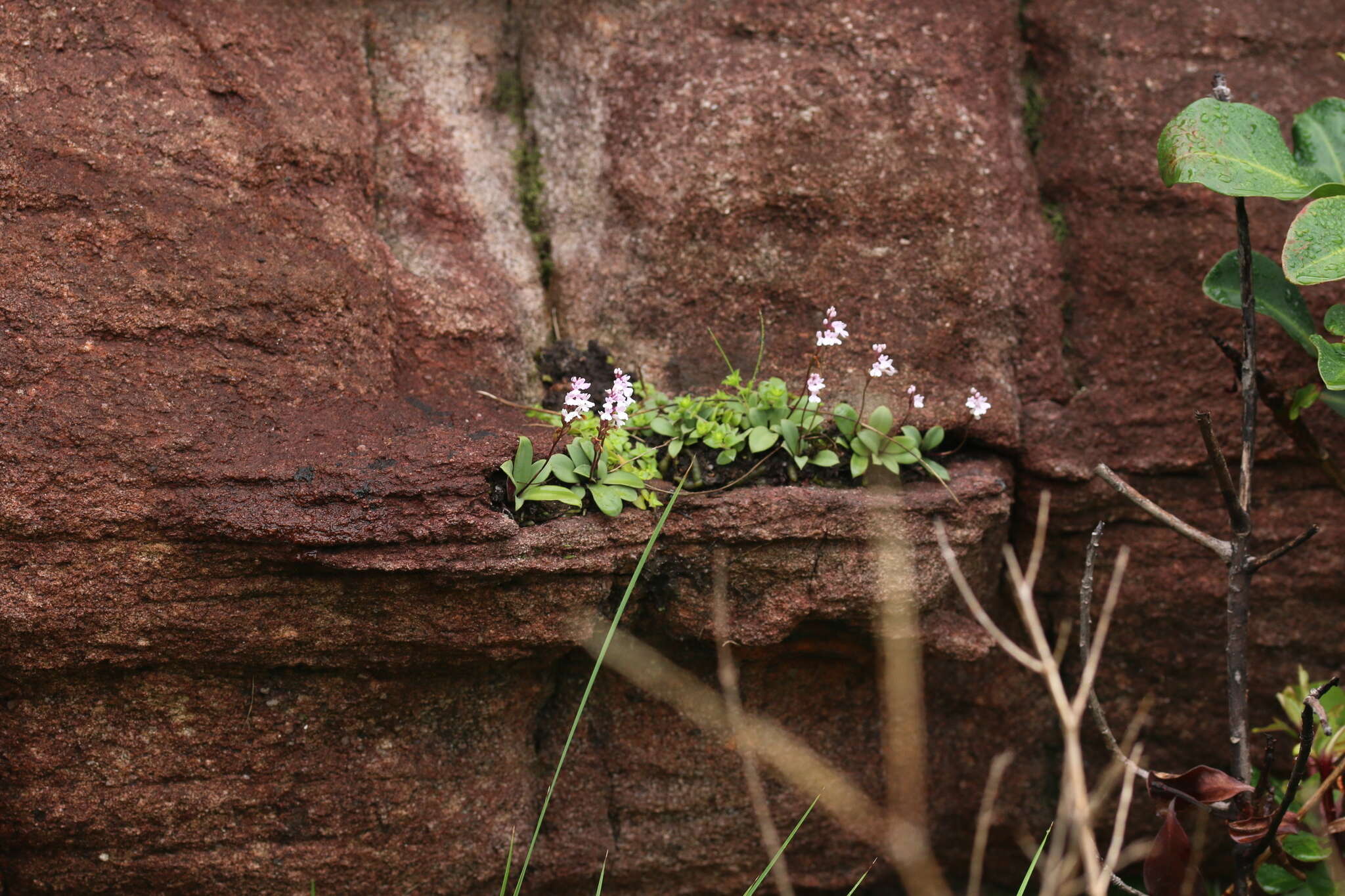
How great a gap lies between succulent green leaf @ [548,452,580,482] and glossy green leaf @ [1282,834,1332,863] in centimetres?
188

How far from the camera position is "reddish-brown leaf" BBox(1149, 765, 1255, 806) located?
2408mm

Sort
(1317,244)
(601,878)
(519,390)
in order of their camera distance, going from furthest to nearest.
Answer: (519,390), (1317,244), (601,878)

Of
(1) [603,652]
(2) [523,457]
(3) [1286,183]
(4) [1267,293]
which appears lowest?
(1) [603,652]

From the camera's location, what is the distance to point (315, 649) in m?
2.52

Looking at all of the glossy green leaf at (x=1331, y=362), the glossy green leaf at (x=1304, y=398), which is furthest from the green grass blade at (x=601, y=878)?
the glossy green leaf at (x=1304, y=398)

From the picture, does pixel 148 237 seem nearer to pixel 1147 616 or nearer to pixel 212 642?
pixel 212 642

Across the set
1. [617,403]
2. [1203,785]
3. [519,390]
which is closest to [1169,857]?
[1203,785]

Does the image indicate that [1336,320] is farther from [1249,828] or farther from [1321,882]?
[1321,882]

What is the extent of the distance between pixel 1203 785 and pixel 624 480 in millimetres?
1485

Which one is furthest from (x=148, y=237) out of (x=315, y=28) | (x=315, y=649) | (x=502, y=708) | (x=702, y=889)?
(x=702, y=889)

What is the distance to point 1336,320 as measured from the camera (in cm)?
257

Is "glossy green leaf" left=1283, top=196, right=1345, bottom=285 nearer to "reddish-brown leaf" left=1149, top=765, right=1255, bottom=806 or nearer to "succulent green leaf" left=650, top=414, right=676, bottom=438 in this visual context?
"reddish-brown leaf" left=1149, top=765, right=1255, bottom=806

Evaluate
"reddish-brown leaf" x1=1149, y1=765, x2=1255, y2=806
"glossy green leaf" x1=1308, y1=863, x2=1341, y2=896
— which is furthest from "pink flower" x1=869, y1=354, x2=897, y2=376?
"glossy green leaf" x1=1308, y1=863, x2=1341, y2=896

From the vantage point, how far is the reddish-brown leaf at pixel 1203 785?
7.90 feet
